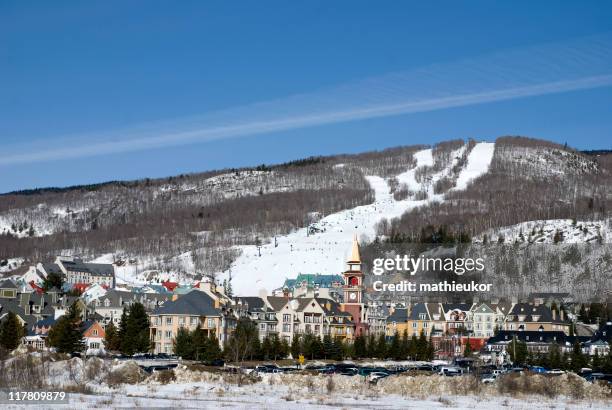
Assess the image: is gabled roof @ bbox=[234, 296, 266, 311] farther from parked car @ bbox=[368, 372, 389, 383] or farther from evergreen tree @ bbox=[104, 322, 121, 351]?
parked car @ bbox=[368, 372, 389, 383]

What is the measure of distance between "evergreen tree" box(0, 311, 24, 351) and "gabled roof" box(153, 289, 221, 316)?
12543 mm

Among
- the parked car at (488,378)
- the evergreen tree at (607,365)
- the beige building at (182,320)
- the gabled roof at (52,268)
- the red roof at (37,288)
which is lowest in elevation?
the parked car at (488,378)

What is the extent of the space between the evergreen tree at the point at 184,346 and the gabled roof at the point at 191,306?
8.63 metres

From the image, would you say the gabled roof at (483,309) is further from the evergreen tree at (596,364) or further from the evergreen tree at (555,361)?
the evergreen tree at (596,364)

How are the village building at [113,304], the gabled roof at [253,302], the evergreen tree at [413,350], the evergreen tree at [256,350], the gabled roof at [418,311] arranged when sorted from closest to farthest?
the evergreen tree at [256,350]
the evergreen tree at [413,350]
the gabled roof at [253,302]
the village building at [113,304]
the gabled roof at [418,311]

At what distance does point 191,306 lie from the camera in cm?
8938

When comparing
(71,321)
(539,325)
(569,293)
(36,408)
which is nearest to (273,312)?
(71,321)

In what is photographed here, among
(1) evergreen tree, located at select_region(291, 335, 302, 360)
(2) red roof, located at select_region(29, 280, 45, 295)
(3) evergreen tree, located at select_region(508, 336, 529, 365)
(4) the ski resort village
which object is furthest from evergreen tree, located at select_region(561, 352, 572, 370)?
(2) red roof, located at select_region(29, 280, 45, 295)

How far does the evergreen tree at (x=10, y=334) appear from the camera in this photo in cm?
8112

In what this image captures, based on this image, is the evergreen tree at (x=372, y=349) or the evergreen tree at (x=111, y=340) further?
the evergreen tree at (x=372, y=349)

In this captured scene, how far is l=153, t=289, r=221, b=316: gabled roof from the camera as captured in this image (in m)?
88.9

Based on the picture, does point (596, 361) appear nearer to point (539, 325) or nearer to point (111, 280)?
point (539, 325)

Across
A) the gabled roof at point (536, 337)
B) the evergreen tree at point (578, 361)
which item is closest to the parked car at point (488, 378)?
the evergreen tree at point (578, 361)

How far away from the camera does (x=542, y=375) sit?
56594 mm
